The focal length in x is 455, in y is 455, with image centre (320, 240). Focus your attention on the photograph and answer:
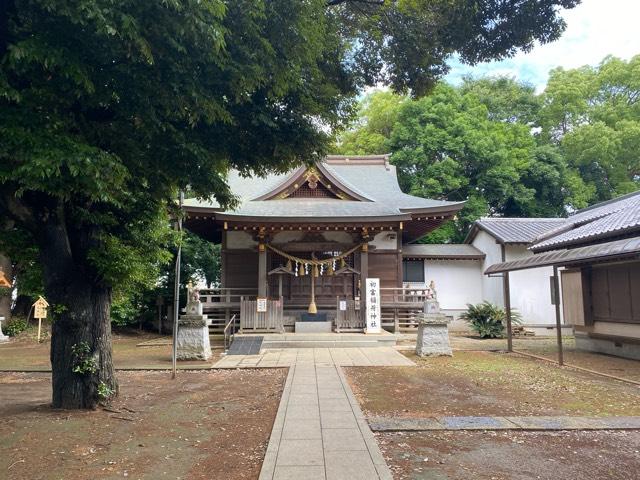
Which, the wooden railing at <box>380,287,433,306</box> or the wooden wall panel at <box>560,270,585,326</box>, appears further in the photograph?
the wooden railing at <box>380,287,433,306</box>

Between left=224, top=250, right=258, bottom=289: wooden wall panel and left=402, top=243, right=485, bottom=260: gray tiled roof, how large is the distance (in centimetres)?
691

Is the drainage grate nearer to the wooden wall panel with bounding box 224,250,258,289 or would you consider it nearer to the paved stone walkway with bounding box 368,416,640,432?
Result: the wooden wall panel with bounding box 224,250,258,289

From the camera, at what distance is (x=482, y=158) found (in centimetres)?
2402

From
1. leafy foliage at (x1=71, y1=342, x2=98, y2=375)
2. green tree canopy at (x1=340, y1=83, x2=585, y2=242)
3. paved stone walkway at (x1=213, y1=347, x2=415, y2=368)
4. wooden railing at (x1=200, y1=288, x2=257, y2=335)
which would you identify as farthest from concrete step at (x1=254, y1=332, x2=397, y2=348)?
green tree canopy at (x1=340, y1=83, x2=585, y2=242)

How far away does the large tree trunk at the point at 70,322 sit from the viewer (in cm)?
572

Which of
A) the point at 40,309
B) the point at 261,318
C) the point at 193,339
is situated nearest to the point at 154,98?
the point at 193,339

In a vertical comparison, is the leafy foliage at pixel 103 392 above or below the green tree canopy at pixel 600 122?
below

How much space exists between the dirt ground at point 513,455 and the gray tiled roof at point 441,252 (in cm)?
1483

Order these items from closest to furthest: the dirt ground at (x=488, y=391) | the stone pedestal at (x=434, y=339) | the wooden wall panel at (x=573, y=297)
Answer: the dirt ground at (x=488, y=391) → the stone pedestal at (x=434, y=339) → the wooden wall panel at (x=573, y=297)

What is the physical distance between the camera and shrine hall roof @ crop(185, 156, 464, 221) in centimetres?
1436

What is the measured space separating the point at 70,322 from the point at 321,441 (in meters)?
3.54

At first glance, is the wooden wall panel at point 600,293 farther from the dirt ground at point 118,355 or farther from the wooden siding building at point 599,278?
the dirt ground at point 118,355

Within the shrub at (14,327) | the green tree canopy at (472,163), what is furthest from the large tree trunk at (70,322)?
the green tree canopy at (472,163)

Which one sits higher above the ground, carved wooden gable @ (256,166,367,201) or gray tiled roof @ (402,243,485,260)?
carved wooden gable @ (256,166,367,201)
